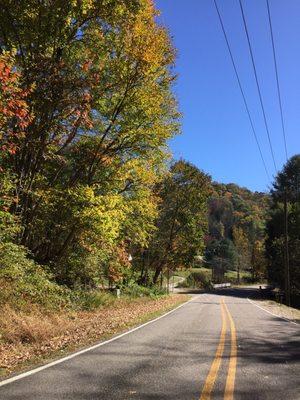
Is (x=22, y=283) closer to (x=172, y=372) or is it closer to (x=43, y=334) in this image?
(x=43, y=334)

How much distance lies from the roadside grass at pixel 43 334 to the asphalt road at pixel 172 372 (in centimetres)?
83

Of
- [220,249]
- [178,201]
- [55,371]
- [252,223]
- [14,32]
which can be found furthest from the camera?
[252,223]

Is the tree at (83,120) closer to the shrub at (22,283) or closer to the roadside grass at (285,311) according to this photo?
the shrub at (22,283)

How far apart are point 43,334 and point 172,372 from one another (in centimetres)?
554

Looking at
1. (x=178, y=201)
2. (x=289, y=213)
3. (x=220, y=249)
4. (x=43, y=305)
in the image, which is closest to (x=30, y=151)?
(x=43, y=305)

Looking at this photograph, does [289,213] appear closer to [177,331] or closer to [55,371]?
[177,331]

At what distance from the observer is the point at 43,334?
42.4 feet

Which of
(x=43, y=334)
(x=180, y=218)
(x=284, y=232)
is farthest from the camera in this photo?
(x=180, y=218)

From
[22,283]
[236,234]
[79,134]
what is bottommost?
[22,283]

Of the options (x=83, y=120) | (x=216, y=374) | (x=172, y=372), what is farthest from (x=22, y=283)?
(x=216, y=374)

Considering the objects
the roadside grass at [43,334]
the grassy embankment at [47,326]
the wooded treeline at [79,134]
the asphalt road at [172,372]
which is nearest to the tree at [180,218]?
the wooded treeline at [79,134]

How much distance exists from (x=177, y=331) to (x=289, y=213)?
161 feet

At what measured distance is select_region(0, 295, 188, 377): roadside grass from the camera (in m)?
10.0

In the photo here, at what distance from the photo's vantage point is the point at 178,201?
5281 cm
